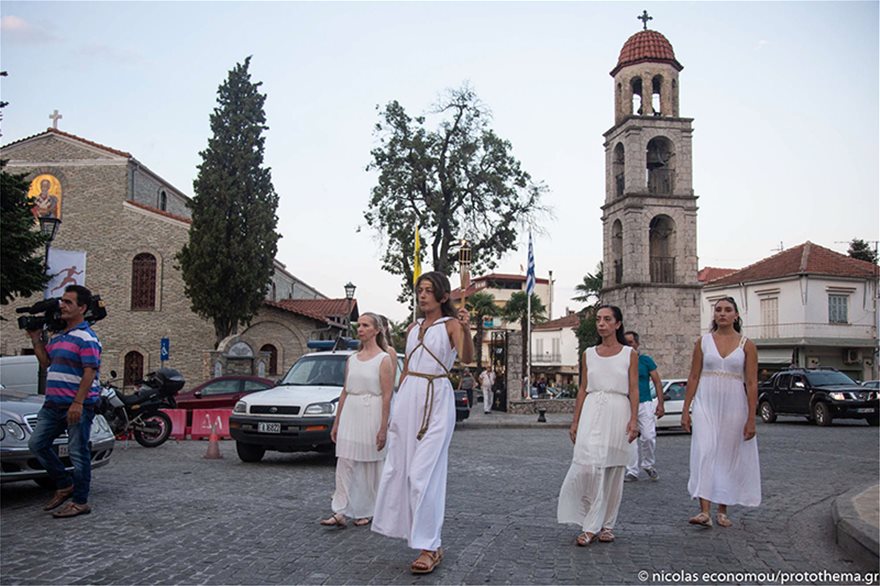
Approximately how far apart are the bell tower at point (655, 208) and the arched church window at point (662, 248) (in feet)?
0.16

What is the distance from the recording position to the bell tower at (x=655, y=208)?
122 feet

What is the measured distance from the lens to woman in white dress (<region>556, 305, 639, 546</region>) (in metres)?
6.10

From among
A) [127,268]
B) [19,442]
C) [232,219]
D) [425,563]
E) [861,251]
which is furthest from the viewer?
[861,251]

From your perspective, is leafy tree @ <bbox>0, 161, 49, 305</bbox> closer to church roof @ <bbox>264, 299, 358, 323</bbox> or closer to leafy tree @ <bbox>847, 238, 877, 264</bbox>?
church roof @ <bbox>264, 299, 358, 323</bbox>

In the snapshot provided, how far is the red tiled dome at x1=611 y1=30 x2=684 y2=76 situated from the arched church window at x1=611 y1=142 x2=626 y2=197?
4012 millimetres

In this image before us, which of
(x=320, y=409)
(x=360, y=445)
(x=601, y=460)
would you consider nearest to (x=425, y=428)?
(x=360, y=445)

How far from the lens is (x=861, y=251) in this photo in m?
58.3

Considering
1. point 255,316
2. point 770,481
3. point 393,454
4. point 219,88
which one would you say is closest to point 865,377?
point 255,316

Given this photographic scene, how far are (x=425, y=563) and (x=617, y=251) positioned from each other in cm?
3582

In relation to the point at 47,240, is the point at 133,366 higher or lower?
lower

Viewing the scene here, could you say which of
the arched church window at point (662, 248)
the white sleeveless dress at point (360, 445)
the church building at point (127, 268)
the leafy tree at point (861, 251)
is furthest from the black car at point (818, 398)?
the leafy tree at point (861, 251)

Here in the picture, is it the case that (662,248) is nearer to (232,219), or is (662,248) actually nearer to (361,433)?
(232,219)

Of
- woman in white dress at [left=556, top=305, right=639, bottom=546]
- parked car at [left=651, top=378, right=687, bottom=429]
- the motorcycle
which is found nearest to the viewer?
woman in white dress at [left=556, top=305, right=639, bottom=546]

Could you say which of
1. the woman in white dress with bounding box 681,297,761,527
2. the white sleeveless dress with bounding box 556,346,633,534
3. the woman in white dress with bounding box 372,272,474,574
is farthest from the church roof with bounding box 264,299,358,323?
the woman in white dress with bounding box 372,272,474,574
